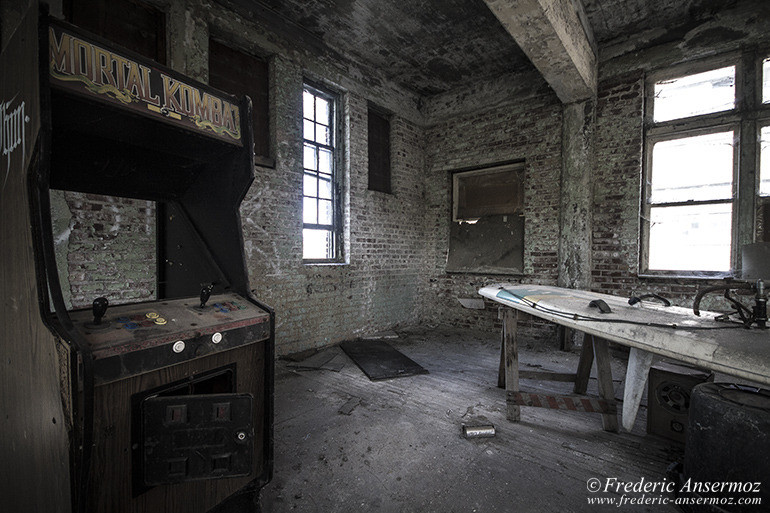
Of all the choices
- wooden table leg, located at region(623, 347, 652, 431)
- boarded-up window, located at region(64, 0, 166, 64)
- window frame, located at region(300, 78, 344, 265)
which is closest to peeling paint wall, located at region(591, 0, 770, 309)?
wooden table leg, located at region(623, 347, 652, 431)

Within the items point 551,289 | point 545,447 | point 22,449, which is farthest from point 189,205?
point 551,289

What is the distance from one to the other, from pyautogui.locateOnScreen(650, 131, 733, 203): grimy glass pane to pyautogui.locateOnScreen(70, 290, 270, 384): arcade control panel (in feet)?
15.9

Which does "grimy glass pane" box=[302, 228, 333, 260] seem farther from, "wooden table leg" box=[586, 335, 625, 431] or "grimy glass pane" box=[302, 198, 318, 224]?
"wooden table leg" box=[586, 335, 625, 431]

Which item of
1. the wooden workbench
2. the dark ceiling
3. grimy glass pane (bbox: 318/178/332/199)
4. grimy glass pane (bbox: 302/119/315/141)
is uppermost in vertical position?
the dark ceiling

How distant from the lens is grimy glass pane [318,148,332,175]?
454 centimetres

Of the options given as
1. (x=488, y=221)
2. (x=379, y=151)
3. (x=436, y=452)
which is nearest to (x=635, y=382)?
(x=436, y=452)

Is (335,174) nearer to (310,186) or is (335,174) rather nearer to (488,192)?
(310,186)

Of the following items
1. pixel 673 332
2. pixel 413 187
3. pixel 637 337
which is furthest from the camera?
pixel 413 187

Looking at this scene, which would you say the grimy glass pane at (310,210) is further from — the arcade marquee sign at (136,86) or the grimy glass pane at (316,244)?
the arcade marquee sign at (136,86)

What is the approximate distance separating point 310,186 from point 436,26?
2400 mm

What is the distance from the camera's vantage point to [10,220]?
1.17m

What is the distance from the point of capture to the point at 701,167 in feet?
13.2

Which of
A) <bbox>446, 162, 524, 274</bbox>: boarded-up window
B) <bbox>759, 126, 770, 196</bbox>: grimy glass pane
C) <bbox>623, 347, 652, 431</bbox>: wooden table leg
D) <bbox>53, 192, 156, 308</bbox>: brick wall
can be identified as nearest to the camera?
<bbox>623, 347, 652, 431</bbox>: wooden table leg

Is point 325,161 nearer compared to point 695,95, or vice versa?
point 695,95
